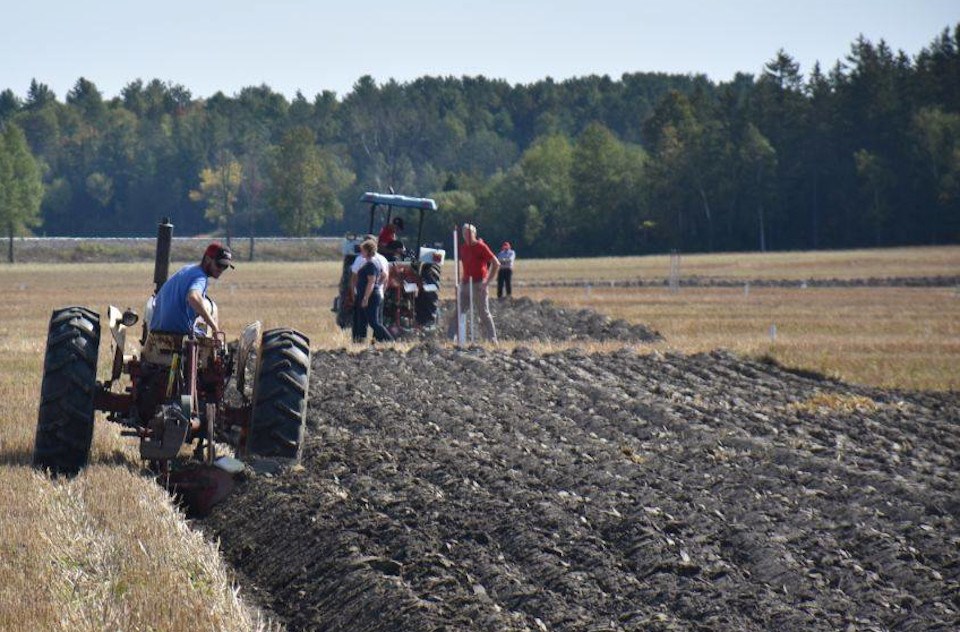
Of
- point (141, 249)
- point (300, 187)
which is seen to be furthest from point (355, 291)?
point (300, 187)

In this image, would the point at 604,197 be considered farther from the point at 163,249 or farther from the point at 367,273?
the point at 163,249

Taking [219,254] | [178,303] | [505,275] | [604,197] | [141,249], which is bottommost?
[141,249]

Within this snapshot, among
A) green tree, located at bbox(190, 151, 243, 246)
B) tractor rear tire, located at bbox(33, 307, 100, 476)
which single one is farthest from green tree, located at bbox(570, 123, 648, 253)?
tractor rear tire, located at bbox(33, 307, 100, 476)

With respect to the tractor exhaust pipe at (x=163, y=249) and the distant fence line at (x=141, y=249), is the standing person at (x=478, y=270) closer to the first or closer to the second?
the tractor exhaust pipe at (x=163, y=249)

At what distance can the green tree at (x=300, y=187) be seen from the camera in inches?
3937

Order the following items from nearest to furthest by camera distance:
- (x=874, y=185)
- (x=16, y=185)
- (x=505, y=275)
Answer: (x=505, y=275), (x=874, y=185), (x=16, y=185)

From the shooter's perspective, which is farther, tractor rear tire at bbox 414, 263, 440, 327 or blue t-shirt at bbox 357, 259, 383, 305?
tractor rear tire at bbox 414, 263, 440, 327

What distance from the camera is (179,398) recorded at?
10617mm

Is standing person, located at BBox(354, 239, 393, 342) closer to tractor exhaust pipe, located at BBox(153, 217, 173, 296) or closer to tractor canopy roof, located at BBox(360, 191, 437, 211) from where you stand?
tractor canopy roof, located at BBox(360, 191, 437, 211)

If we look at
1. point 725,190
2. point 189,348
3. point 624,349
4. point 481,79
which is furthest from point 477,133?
point 189,348

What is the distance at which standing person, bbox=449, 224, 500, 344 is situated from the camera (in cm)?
2105

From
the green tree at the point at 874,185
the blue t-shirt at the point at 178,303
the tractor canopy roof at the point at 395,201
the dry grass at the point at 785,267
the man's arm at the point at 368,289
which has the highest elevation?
the green tree at the point at 874,185

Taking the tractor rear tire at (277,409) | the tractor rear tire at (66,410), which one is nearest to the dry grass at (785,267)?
the tractor rear tire at (277,409)

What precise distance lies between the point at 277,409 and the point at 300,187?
90.3 meters
